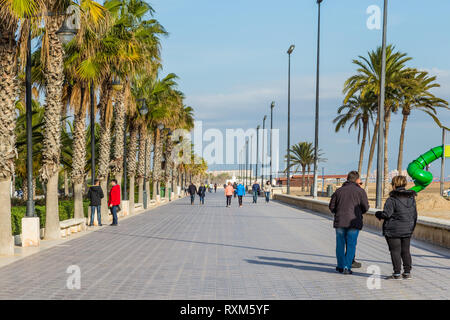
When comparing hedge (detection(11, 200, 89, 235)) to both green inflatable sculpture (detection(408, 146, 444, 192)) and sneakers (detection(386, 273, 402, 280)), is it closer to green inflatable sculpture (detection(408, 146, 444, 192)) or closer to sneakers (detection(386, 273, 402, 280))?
sneakers (detection(386, 273, 402, 280))

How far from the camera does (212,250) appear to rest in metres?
13.5

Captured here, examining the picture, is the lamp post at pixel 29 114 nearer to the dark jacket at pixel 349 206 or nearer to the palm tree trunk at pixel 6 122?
the palm tree trunk at pixel 6 122

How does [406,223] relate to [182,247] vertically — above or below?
above

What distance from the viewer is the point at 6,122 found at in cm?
1288

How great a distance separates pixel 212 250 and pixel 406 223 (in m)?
5.40

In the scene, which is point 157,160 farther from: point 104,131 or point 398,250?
point 398,250

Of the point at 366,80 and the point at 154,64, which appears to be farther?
the point at 366,80

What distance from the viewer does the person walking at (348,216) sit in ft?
32.2

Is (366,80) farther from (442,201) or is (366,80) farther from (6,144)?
(6,144)

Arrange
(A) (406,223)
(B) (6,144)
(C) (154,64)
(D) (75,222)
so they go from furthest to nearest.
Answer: (C) (154,64) < (D) (75,222) < (B) (6,144) < (A) (406,223)

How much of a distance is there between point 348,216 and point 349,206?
17cm

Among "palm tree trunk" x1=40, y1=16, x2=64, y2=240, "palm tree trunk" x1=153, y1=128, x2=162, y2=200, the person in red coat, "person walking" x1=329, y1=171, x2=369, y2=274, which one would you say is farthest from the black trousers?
"palm tree trunk" x1=153, y1=128, x2=162, y2=200

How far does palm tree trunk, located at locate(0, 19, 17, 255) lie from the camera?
12.8 metres
